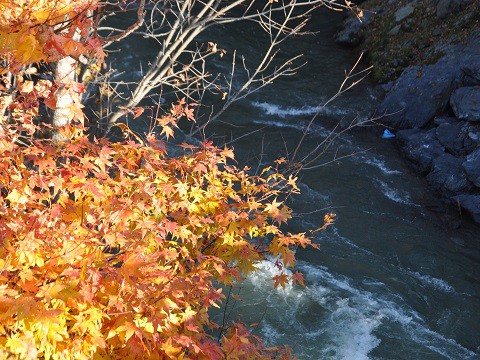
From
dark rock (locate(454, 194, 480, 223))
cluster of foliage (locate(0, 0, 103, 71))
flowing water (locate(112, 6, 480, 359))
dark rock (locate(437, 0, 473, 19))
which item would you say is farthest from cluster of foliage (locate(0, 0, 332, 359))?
dark rock (locate(437, 0, 473, 19))

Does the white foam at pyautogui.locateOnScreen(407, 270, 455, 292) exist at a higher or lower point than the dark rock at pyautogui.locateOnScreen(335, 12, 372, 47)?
lower

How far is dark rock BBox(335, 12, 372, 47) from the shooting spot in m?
17.0

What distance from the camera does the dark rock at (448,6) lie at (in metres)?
15.3

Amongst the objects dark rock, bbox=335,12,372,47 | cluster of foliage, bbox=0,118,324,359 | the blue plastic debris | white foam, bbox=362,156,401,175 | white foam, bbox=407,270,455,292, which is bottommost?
white foam, bbox=407,270,455,292

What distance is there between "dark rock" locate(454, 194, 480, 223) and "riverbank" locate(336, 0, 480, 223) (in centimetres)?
2

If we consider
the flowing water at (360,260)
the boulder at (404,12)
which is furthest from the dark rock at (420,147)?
the boulder at (404,12)

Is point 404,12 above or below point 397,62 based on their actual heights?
above

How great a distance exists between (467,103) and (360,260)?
5510mm

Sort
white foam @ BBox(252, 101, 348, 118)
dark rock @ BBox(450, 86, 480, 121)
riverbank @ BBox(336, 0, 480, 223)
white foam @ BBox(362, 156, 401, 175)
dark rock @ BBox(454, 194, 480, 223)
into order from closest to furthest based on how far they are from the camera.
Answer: dark rock @ BBox(454, 194, 480, 223)
riverbank @ BBox(336, 0, 480, 223)
white foam @ BBox(362, 156, 401, 175)
dark rock @ BBox(450, 86, 480, 121)
white foam @ BBox(252, 101, 348, 118)

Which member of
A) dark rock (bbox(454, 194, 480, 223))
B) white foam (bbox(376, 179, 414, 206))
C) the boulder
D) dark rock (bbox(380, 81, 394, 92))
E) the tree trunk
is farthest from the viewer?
the boulder

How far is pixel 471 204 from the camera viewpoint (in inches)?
410

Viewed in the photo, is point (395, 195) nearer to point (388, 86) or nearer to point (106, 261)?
point (388, 86)

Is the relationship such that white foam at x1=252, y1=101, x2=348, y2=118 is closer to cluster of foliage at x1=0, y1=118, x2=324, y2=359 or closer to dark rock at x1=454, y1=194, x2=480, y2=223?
dark rock at x1=454, y1=194, x2=480, y2=223

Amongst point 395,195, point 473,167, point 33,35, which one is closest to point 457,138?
point 473,167
